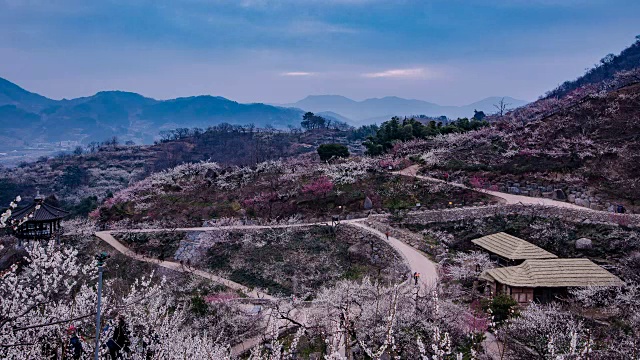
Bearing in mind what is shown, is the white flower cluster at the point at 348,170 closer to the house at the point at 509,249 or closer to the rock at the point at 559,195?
the rock at the point at 559,195

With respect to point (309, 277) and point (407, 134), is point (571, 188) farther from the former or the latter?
point (407, 134)

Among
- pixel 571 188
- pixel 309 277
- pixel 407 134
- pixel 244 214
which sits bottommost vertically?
pixel 309 277

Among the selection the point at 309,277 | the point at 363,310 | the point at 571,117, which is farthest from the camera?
the point at 571,117

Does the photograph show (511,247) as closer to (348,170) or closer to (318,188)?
(318,188)

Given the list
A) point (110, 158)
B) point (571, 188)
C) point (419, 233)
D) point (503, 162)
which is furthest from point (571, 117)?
point (110, 158)

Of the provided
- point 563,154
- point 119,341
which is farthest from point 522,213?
point 119,341

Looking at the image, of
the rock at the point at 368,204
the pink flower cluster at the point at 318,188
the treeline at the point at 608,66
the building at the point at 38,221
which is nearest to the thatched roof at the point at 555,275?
the rock at the point at 368,204
